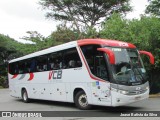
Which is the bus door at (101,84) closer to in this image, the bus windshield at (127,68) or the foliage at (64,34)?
the bus windshield at (127,68)

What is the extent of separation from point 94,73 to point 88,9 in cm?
2623

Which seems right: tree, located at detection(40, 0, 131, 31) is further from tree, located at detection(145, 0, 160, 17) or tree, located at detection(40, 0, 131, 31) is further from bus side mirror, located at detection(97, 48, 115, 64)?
bus side mirror, located at detection(97, 48, 115, 64)

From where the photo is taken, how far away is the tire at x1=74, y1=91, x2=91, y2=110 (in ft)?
48.3

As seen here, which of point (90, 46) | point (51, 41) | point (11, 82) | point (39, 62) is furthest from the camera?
point (51, 41)

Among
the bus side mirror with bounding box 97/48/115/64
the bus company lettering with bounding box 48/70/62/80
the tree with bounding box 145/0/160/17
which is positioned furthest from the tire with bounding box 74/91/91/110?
the tree with bounding box 145/0/160/17

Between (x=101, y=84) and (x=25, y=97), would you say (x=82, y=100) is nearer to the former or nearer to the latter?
(x=101, y=84)

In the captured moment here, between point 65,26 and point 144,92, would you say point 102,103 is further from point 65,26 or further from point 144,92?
point 65,26

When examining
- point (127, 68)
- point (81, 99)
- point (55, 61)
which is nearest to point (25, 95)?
point (55, 61)

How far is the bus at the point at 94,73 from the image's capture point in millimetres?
13234

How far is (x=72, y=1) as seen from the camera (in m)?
39.2

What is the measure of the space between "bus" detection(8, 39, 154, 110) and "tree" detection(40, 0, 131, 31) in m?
21.9

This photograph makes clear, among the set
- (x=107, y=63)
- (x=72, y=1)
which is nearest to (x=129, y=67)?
(x=107, y=63)

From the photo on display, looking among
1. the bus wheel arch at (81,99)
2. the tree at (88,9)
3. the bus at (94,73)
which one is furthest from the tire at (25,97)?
the tree at (88,9)

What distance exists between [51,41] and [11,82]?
442 inches
